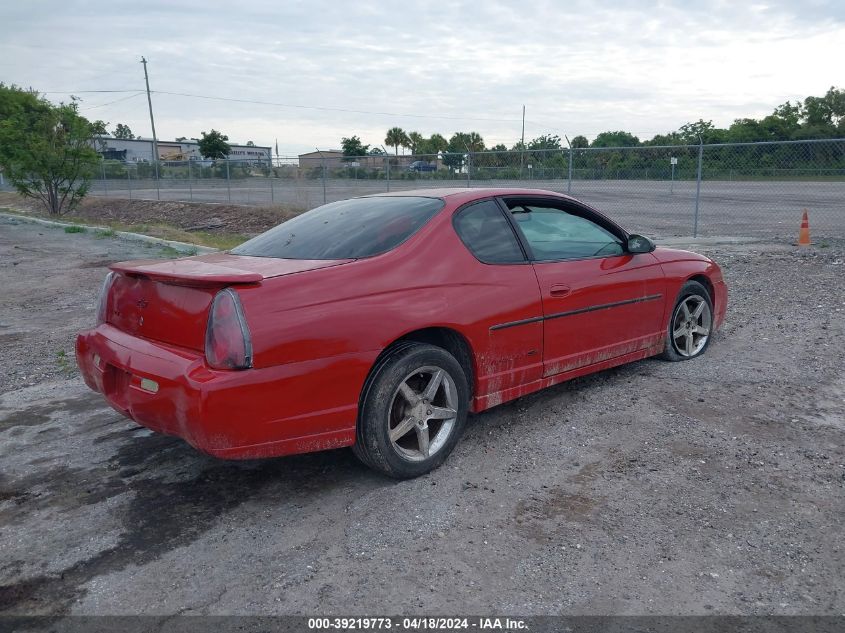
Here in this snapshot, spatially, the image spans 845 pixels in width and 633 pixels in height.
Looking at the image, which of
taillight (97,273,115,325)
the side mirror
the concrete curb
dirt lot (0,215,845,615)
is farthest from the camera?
the concrete curb

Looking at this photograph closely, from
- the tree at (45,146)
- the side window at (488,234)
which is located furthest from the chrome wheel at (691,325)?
the tree at (45,146)

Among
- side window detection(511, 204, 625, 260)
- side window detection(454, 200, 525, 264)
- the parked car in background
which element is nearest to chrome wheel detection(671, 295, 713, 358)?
side window detection(511, 204, 625, 260)

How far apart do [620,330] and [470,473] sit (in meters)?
1.68

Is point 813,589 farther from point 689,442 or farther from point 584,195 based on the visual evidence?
Answer: point 584,195

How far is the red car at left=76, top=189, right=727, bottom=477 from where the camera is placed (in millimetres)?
3168

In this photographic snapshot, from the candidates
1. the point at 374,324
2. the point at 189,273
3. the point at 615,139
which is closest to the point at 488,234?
the point at 374,324

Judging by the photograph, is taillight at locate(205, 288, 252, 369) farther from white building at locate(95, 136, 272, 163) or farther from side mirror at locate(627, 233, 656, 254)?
white building at locate(95, 136, 272, 163)

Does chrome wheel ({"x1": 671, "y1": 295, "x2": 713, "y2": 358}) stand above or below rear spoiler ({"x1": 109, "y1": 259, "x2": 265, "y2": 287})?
below

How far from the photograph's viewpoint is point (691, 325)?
5.64 metres

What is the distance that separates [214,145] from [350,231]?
251 feet

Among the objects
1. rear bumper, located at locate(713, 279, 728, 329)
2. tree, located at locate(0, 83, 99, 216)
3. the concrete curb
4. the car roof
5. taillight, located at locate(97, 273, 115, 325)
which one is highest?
tree, located at locate(0, 83, 99, 216)

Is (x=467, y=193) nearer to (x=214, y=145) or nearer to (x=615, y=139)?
(x=615, y=139)

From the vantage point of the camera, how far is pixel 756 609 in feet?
8.64

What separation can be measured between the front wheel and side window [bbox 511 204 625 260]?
88 centimetres
